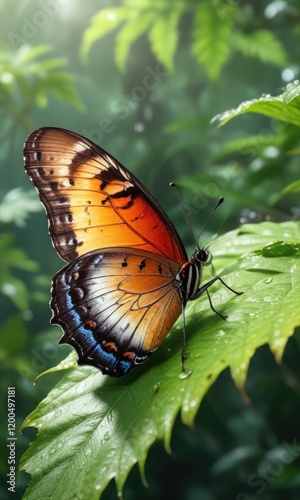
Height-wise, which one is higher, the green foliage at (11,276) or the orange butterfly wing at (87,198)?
the green foliage at (11,276)

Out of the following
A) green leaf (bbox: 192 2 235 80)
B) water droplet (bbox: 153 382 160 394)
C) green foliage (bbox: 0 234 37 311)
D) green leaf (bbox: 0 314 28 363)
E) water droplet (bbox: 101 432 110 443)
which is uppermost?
green leaf (bbox: 192 2 235 80)

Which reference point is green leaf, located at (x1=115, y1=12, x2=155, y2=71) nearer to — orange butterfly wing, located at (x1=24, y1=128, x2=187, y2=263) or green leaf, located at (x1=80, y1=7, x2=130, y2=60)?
green leaf, located at (x1=80, y1=7, x2=130, y2=60)

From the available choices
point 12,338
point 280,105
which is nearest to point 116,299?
point 280,105

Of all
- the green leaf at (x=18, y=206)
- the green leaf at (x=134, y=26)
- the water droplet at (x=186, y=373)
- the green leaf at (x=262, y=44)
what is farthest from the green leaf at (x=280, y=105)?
the green leaf at (x=18, y=206)

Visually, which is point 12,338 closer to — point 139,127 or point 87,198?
point 139,127

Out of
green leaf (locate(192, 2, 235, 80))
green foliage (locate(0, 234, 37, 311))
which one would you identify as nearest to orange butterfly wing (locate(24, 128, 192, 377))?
green leaf (locate(192, 2, 235, 80))

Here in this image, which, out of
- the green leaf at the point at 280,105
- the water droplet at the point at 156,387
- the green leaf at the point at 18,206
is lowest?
the water droplet at the point at 156,387

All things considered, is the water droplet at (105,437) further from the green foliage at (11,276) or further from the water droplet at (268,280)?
the green foliage at (11,276)
